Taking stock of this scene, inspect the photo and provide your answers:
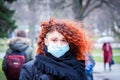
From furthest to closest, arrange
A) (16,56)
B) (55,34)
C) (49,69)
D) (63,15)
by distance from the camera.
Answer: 1. (63,15)
2. (16,56)
3. (55,34)
4. (49,69)

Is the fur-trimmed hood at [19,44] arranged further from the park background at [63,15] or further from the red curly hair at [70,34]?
the red curly hair at [70,34]

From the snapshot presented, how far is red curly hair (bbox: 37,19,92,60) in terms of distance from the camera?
13.5 ft

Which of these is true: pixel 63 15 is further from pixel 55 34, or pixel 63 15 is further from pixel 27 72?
pixel 27 72

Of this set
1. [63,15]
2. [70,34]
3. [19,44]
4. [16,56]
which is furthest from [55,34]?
[63,15]

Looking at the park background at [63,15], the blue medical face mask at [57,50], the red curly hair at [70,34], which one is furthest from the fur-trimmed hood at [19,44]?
the blue medical face mask at [57,50]

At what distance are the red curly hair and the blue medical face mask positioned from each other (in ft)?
0.27

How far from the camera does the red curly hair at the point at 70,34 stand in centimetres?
411

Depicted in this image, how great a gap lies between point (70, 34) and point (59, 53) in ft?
0.77

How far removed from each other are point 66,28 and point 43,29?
20cm

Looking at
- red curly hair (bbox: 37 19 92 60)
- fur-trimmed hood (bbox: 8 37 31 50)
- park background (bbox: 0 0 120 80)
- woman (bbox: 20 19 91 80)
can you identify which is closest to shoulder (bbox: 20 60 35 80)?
woman (bbox: 20 19 91 80)

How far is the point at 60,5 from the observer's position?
3678 centimetres

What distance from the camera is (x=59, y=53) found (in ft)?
13.1

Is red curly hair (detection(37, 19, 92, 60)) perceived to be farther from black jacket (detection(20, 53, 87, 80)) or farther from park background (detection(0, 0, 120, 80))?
park background (detection(0, 0, 120, 80))

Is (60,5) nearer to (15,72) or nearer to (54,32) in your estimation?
(15,72)
